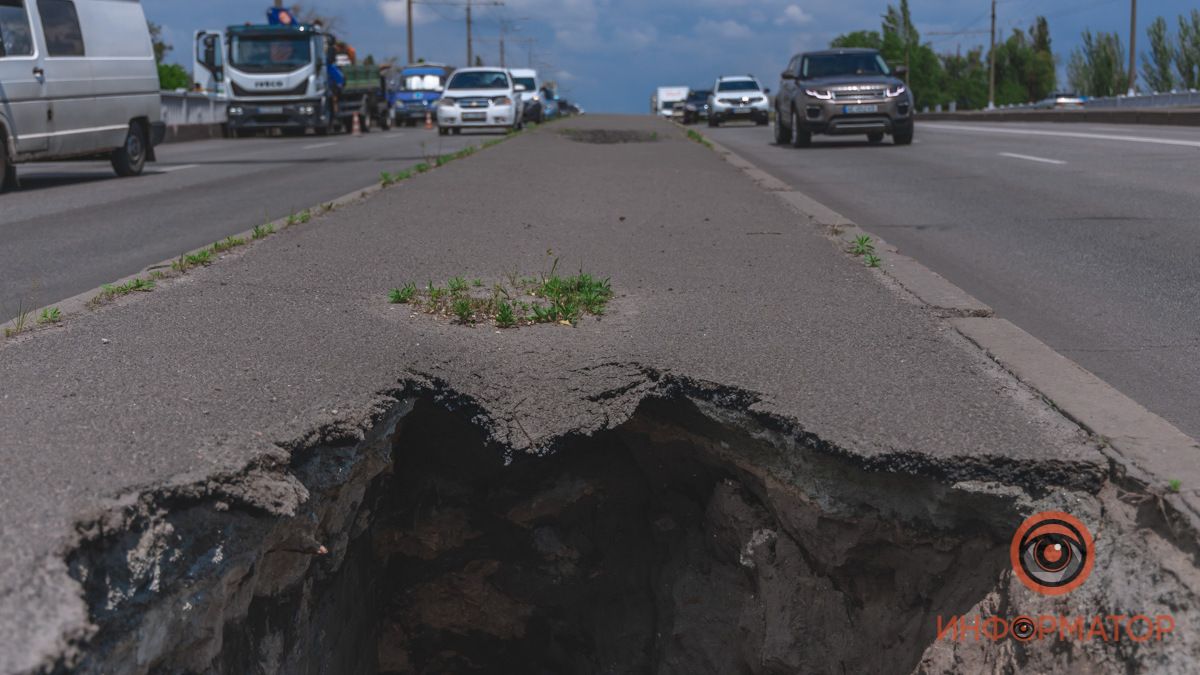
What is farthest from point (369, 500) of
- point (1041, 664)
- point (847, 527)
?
point (1041, 664)

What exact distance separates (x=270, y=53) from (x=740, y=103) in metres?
17.0

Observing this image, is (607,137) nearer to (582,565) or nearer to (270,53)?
(270,53)

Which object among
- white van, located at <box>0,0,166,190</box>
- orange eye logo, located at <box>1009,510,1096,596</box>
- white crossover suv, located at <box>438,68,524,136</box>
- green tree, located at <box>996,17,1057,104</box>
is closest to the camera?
orange eye logo, located at <box>1009,510,1096,596</box>

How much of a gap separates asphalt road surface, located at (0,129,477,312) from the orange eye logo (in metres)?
5.44

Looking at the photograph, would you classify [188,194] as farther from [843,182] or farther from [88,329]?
[88,329]

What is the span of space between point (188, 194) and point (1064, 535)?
12328 mm

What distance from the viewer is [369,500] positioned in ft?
14.1

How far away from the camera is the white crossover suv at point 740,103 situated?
38.8m

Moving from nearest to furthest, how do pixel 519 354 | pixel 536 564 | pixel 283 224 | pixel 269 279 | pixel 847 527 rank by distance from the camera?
pixel 847 527 → pixel 519 354 → pixel 536 564 → pixel 269 279 → pixel 283 224

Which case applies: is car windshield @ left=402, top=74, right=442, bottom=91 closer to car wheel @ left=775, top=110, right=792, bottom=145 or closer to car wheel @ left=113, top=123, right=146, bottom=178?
car wheel @ left=775, top=110, right=792, bottom=145

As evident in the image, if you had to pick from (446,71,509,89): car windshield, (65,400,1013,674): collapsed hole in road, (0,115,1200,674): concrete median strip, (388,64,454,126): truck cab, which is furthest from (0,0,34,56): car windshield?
(388,64,454,126): truck cab

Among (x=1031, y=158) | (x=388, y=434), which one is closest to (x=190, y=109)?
(x=1031, y=158)

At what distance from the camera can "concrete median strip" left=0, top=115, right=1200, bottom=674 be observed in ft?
9.36

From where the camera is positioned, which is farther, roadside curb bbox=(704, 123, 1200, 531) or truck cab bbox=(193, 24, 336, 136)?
truck cab bbox=(193, 24, 336, 136)
